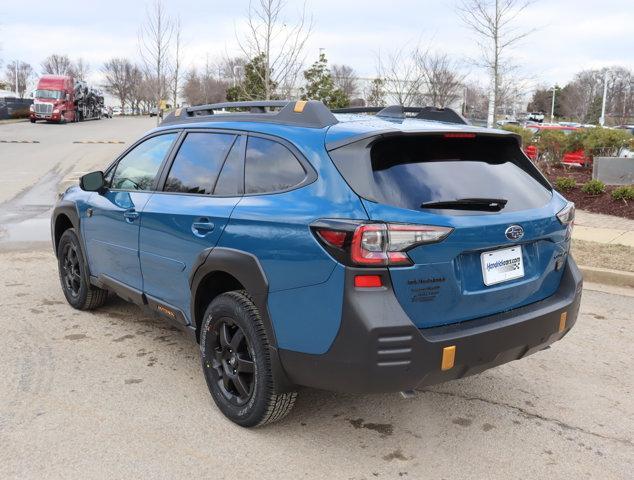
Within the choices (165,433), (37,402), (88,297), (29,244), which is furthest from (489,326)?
(29,244)

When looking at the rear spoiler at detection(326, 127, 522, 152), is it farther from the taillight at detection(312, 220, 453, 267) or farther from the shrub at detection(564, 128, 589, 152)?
the shrub at detection(564, 128, 589, 152)

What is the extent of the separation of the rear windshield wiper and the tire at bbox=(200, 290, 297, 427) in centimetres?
109

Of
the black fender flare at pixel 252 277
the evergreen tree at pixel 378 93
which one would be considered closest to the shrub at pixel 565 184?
the black fender flare at pixel 252 277

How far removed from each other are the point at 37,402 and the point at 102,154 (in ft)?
65.8

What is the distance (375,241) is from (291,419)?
1380 mm

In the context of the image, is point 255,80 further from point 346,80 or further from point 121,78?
point 121,78

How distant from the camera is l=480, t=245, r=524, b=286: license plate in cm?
299

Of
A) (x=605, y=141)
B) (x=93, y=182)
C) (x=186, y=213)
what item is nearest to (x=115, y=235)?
(x=93, y=182)

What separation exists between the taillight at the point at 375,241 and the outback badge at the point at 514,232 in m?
0.50

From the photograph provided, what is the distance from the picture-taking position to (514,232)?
121 inches

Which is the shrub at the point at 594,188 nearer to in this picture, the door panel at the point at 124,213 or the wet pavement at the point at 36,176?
the door panel at the point at 124,213

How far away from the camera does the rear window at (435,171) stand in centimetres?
286

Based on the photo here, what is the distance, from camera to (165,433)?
3.31m

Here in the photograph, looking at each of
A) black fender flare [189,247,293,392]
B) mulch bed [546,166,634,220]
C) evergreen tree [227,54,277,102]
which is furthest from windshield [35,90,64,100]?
black fender flare [189,247,293,392]
